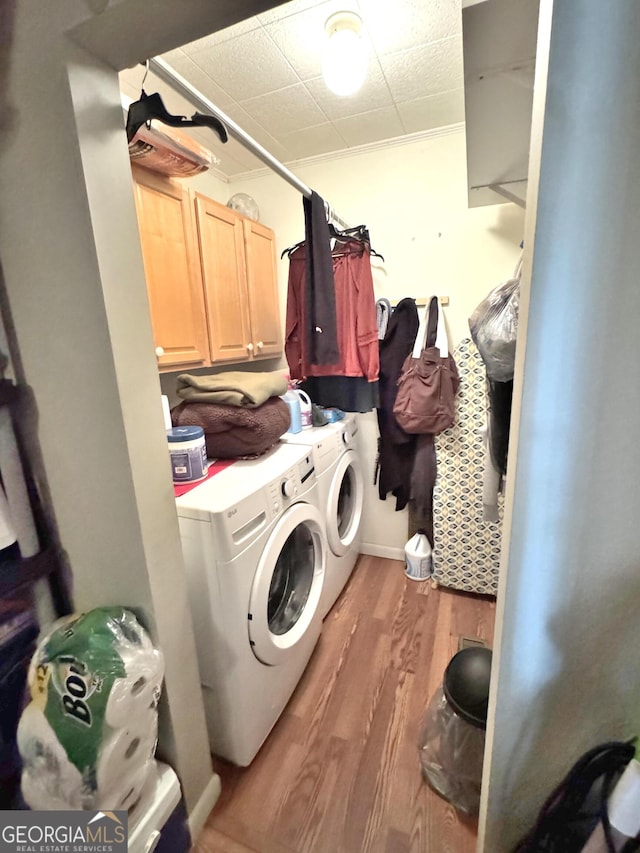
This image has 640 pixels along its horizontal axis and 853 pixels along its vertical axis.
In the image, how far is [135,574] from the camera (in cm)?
83

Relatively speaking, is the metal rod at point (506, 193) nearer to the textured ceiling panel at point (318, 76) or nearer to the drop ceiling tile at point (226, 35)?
the textured ceiling panel at point (318, 76)

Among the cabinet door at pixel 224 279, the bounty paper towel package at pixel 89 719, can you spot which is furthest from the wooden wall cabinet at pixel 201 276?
the bounty paper towel package at pixel 89 719

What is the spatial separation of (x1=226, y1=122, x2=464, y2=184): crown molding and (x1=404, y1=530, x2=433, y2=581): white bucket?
2.06 m

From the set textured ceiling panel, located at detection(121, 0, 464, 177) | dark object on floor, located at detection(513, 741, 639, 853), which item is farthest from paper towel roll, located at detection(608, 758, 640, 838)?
textured ceiling panel, located at detection(121, 0, 464, 177)

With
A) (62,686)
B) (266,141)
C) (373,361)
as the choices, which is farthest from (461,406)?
(62,686)

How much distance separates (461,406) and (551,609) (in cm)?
131

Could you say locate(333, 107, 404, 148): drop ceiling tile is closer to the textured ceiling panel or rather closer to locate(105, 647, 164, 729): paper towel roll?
the textured ceiling panel

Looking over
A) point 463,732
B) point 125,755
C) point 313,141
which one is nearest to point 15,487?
point 125,755

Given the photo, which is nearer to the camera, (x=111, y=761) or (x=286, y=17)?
(x=111, y=761)

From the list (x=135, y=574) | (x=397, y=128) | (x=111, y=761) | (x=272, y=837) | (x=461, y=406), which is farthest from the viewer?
(x=461, y=406)

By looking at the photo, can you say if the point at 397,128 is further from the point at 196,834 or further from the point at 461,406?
the point at 196,834

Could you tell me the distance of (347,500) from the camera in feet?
6.54

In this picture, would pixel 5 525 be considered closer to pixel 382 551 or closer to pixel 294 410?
pixel 294 410

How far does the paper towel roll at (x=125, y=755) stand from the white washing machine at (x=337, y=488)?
89 cm
